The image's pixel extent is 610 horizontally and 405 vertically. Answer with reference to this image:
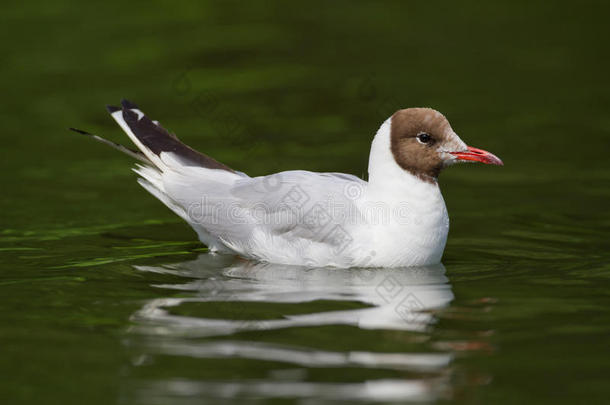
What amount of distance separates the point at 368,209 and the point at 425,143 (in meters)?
0.64

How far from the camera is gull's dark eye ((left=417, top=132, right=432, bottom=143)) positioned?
784 centimetres

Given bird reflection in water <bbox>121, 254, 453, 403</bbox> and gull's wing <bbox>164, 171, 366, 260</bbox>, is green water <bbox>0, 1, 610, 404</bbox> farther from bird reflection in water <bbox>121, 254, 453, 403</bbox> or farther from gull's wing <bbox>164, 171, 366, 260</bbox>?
gull's wing <bbox>164, 171, 366, 260</bbox>

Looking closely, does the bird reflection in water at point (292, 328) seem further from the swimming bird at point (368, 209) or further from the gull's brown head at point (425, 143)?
the gull's brown head at point (425, 143)

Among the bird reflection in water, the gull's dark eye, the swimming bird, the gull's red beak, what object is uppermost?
the gull's dark eye

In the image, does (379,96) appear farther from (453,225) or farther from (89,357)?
(89,357)

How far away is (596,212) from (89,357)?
5.14 meters

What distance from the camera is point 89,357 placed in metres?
5.93

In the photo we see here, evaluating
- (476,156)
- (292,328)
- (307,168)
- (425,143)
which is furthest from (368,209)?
(307,168)

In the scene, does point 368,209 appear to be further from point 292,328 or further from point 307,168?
point 307,168

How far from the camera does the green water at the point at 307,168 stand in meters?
5.70

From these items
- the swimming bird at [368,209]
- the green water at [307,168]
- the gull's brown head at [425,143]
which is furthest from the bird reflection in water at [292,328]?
the gull's brown head at [425,143]

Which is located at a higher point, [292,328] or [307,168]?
[307,168]

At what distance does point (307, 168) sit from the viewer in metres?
10.8

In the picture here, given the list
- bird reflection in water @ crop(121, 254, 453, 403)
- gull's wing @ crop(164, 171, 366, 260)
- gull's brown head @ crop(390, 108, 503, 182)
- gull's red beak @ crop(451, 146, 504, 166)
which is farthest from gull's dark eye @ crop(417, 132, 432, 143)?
bird reflection in water @ crop(121, 254, 453, 403)
